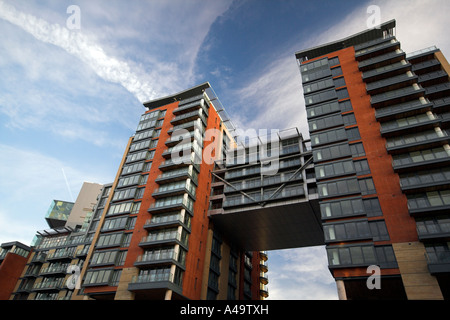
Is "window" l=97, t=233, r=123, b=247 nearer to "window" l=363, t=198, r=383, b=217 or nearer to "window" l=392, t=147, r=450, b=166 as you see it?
"window" l=363, t=198, r=383, b=217

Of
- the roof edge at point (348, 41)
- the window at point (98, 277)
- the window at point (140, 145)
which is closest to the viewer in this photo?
the window at point (98, 277)

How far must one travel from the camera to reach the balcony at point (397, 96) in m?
46.5

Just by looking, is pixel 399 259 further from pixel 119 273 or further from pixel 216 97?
pixel 216 97

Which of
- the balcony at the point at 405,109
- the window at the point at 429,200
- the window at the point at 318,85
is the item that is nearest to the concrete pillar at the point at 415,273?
the window at the point at 429,200

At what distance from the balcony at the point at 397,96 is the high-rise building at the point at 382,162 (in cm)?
16

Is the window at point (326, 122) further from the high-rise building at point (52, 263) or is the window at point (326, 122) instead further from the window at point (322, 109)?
the high-rise building at point (52, 263)

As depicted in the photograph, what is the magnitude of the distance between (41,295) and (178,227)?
50.5 metres

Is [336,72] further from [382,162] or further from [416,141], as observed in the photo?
[382,162]

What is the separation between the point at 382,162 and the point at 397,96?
12.4 meters

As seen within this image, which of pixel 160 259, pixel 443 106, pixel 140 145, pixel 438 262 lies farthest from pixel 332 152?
pixel 140 145

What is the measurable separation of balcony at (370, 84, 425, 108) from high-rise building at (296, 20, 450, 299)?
157 millimetres

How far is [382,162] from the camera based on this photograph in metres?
42.4

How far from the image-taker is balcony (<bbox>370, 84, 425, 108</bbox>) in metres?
46.5

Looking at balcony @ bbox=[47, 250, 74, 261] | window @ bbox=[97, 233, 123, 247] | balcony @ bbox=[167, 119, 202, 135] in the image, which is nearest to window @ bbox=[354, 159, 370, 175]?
balcony @ bbox=[167, 119, 202, 135]
